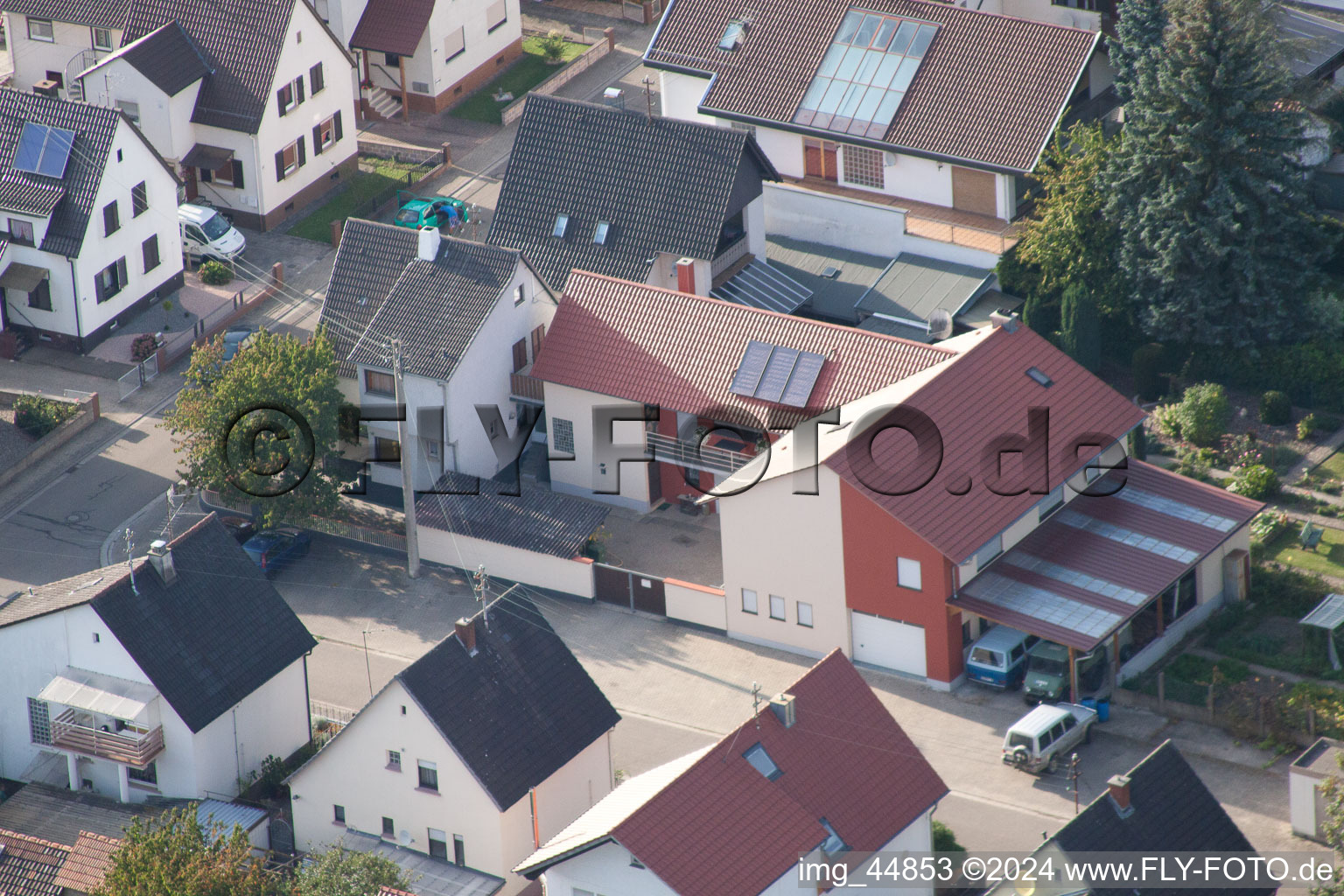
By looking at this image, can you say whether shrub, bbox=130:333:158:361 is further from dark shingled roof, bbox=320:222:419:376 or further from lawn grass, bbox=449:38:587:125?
lawn grass, bbox=449:38:587:125

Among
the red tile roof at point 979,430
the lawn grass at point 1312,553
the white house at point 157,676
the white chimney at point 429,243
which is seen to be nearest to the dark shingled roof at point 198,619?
the white house at point 157,676

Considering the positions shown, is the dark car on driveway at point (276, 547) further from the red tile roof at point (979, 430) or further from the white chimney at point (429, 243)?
the red tile roof at point (979, 430)

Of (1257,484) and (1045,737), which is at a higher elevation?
(1257,484)

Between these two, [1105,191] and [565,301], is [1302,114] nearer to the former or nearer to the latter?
[1105,191]

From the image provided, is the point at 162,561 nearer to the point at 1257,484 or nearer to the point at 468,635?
the point at 468,635

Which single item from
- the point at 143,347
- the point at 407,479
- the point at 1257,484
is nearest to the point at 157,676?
the point at 407,479

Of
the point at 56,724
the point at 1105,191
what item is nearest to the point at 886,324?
the point at 1105,191

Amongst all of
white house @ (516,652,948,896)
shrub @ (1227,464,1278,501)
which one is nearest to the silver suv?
white house @ (516,652,948,896)
